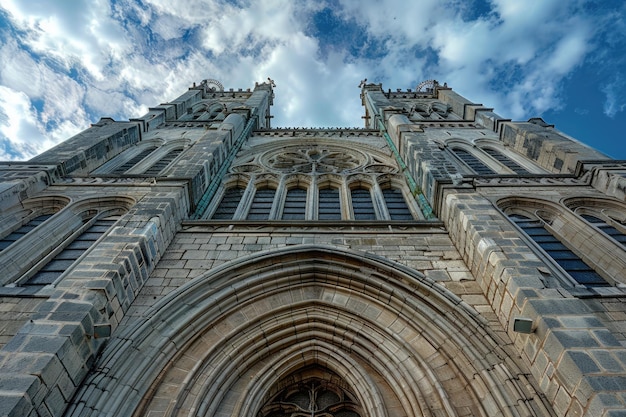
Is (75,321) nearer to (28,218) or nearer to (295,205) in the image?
(28,218)

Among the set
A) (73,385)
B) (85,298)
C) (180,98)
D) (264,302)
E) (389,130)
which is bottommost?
(73,385)

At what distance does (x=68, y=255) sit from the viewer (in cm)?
709

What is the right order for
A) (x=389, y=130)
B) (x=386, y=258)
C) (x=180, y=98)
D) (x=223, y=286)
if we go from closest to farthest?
(x=223, y=286) → (x=386, y=258) → (x=389, y=130) → (x=180, y=98)

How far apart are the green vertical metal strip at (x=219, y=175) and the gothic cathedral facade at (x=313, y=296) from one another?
15cm

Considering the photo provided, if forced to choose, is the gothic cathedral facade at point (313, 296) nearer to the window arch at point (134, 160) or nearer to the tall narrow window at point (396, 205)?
the tall narrow window at point (396, 205)

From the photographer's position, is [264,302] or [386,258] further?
[386,258]

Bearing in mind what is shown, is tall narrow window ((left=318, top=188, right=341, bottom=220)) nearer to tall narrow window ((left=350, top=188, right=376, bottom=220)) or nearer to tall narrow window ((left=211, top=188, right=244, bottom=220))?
tall narrow window ((left=350, top=188, right=376, bottom=220))

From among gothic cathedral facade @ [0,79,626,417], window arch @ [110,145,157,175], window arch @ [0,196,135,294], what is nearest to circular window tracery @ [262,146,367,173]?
gothic cathedral facade @ [0,79,626,417]

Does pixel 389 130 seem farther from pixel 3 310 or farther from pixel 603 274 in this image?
pixel 3 310

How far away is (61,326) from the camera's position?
4.60 meters

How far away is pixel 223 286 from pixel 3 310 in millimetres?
3162

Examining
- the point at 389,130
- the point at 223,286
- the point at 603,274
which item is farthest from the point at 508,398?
the point at 389,130

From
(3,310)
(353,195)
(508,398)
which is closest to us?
(508,398)

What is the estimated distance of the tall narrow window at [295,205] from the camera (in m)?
10.1
